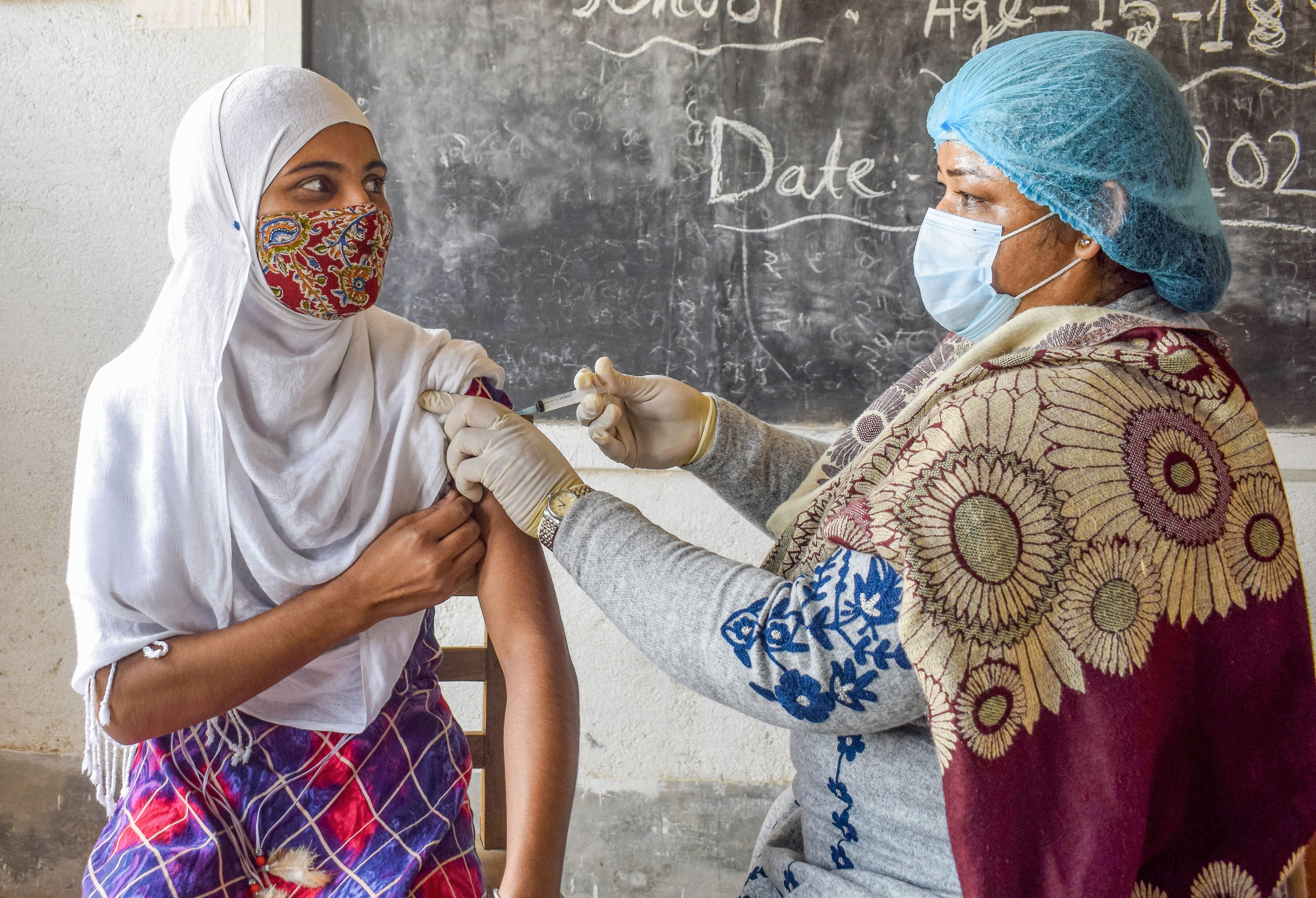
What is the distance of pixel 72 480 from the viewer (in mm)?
2512

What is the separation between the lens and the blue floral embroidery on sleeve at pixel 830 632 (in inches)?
37.4

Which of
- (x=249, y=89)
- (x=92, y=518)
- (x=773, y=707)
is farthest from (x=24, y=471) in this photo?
(x=773, y=707)

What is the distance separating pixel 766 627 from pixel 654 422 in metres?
0.69

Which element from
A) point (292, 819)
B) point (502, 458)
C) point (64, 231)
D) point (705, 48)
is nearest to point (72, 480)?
point (64, 231)

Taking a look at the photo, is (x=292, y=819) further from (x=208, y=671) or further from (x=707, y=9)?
(x=707, y=9)

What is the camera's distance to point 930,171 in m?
2.36

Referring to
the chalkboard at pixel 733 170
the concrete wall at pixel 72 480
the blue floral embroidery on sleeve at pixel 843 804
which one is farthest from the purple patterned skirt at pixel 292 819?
the chalkboard at pixel 733 170

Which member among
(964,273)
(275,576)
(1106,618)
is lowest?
(275,576)

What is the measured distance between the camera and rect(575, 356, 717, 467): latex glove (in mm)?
1579

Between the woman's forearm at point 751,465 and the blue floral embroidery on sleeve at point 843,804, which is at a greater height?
the woman's forearm at point 751,465

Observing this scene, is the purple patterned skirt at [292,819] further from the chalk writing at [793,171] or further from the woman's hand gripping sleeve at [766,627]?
the chalk writing at [793,171]

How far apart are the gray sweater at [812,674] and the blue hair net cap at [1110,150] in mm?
521

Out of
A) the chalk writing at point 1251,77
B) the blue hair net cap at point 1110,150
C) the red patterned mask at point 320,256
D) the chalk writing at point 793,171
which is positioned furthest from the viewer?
the chalk writing at point 793,171

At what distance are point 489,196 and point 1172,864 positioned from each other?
205cm
